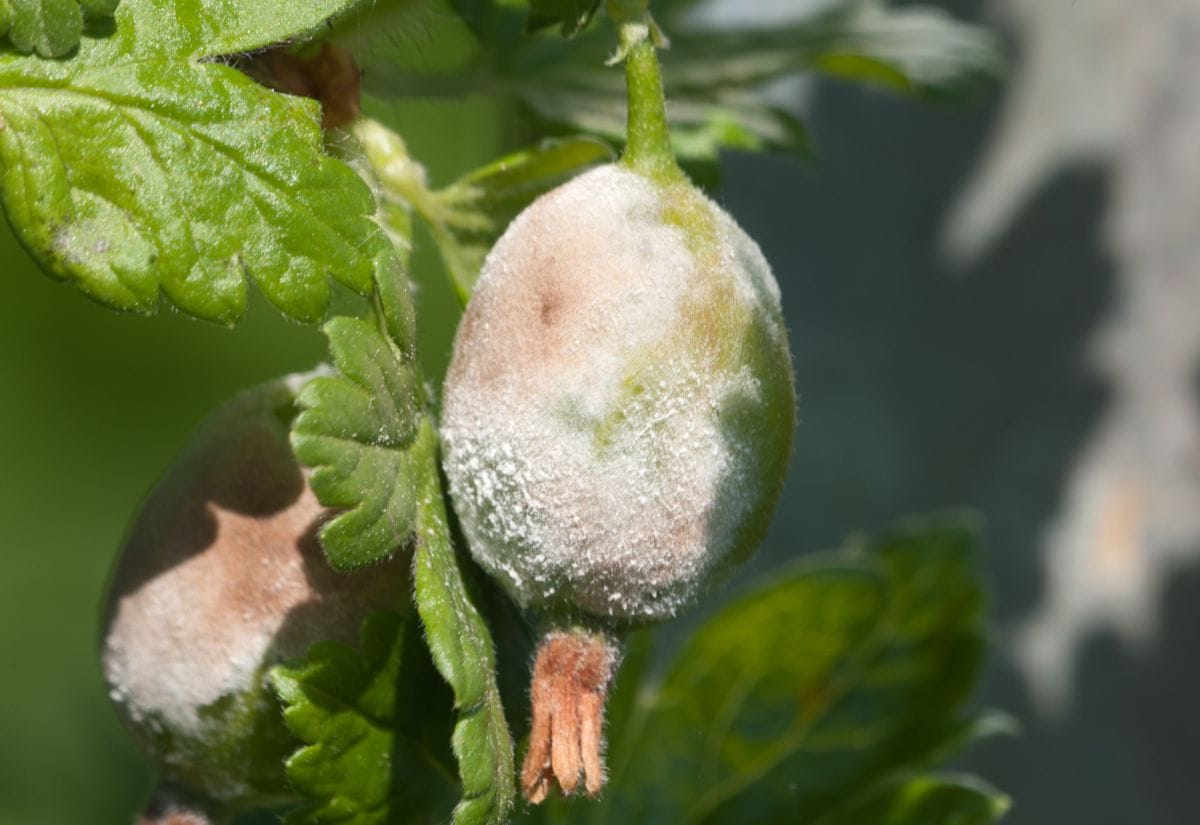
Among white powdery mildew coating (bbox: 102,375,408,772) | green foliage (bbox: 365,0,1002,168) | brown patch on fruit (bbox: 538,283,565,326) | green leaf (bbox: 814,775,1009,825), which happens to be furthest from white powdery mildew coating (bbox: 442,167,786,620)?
green leaf (bbox: 814,775,1009,825)

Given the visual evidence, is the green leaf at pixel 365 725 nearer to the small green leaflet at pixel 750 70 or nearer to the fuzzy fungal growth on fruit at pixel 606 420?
the fuzzy fungal growth on fruit at pixel 606 420

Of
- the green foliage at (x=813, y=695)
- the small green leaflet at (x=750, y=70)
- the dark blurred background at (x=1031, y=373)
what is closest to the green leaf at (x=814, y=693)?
the green foliage at (x=813, y=695)

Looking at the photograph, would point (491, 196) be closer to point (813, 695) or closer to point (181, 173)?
point (181, 173)

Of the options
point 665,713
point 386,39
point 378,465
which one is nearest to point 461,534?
point 378,465

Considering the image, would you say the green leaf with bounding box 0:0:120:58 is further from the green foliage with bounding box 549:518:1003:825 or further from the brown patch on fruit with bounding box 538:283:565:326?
the green foliage with bounding box 549:518:1003:825

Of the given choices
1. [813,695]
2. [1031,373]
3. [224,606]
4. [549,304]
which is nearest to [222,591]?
[224,606]

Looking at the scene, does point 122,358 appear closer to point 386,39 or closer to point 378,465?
point 386,39

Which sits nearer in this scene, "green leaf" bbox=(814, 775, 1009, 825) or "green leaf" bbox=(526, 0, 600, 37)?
"green leaf" bbox=(526, 0, 600, 37)
